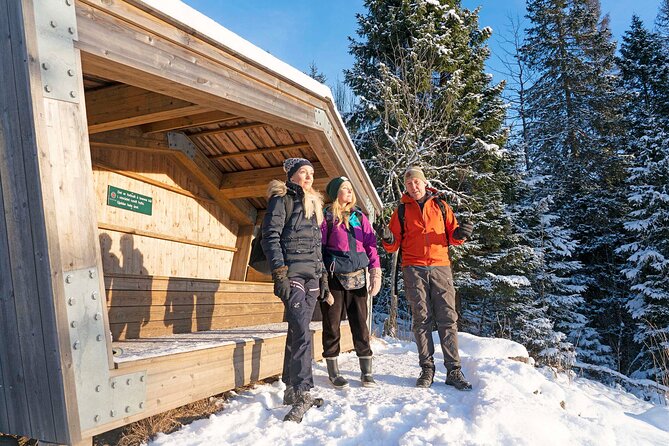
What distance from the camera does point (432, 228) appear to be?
456 cm

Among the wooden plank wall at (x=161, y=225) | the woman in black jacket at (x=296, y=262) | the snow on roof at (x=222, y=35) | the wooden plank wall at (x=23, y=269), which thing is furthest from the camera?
the wooden plank wall at (x=161, y=225)

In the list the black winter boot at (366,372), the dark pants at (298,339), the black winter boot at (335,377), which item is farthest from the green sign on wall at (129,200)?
the black winter boot at (366,372)

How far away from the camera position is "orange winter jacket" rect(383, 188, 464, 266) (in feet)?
14.9

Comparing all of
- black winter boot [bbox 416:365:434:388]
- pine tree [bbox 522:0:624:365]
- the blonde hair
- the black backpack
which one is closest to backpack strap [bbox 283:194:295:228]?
the black backpack

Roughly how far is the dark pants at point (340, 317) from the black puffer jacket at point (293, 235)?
0.56m

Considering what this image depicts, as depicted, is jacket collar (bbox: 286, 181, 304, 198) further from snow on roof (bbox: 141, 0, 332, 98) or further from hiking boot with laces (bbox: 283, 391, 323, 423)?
hiking boot with laces (bbox: 283, 391, 323, 423)

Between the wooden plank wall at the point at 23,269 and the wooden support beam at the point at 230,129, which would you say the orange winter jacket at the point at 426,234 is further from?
the wooden plank wall at the point at 23,269

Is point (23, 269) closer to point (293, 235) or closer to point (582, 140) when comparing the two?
point (293, 235)

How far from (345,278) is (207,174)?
11.0ft

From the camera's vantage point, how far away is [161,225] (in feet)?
21.0

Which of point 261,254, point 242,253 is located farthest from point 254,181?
point 261,254

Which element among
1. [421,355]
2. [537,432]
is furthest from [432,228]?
[537,432]

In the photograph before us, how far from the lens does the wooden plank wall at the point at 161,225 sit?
562 centimetres

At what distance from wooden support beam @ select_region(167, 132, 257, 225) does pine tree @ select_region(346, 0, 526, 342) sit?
19.0 feet
